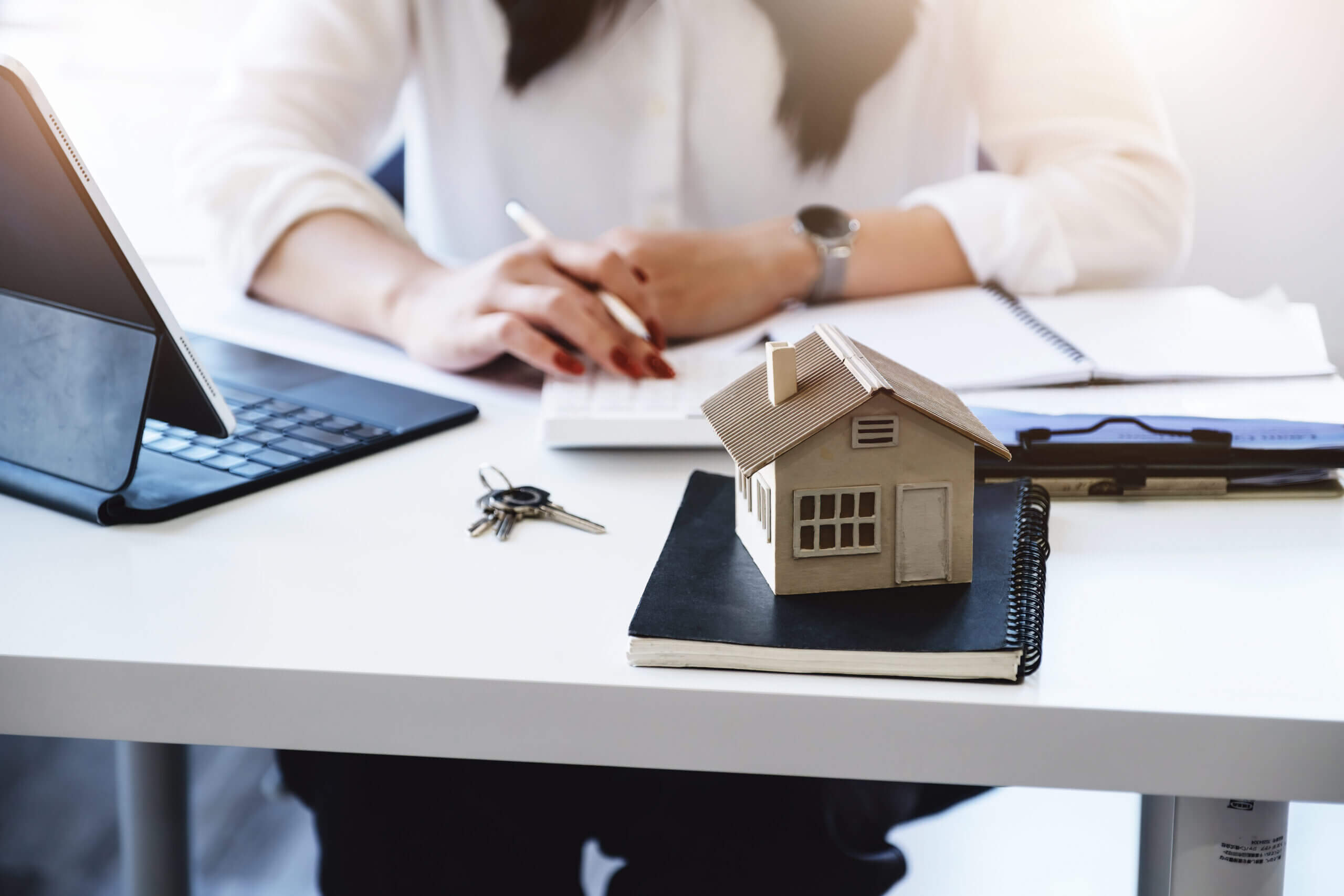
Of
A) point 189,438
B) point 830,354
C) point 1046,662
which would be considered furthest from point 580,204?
point 1046,662

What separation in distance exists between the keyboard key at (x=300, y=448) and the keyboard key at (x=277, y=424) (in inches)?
0.7

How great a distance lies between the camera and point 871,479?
409 mm

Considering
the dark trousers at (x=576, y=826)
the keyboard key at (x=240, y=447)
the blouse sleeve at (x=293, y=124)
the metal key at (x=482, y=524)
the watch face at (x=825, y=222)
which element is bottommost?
the dark trousers at (x=576, y=826)

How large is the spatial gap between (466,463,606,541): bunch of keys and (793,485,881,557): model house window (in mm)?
137

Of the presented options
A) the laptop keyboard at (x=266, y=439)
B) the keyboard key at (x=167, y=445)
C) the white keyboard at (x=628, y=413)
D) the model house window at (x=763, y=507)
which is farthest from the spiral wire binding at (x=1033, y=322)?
the keyboard key at (x=167, y=445)

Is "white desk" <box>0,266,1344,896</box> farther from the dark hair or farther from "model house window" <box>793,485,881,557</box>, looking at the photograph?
the dark hair

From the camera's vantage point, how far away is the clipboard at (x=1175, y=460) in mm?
554

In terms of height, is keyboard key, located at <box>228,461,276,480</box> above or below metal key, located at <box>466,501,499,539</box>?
above

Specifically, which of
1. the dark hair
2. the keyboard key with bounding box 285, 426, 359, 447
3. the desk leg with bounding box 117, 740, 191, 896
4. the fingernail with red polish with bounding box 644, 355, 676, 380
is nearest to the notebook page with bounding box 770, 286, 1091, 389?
the fingernail with red polish with bounding box 644, 355, 676, 380

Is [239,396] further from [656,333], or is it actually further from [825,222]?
[825,222]

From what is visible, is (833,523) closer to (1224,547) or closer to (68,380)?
(1224,547)

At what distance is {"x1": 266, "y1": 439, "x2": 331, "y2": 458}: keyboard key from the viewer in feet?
1.96

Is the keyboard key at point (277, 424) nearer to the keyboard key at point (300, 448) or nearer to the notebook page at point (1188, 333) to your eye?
the keyboard key at point (300, 448)

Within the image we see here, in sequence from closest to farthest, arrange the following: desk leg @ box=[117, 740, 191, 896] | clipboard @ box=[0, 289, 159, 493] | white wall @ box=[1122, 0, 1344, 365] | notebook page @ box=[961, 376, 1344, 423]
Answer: clipboard @ box=[0, 289, 159, 493] → notebook page @ box=[961, 376, 1344, 423] → desk leg @ box=[117, 740, 191, 896] → white wall @ box=[1122, 0, 1344, 365]
